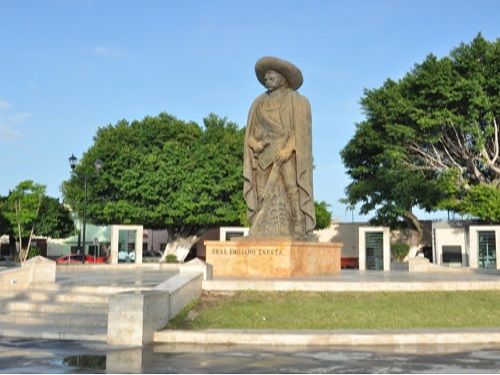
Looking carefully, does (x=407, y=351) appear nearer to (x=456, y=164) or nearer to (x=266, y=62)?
(x=266, y=62)

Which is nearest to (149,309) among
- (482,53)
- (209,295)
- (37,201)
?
(209,295)

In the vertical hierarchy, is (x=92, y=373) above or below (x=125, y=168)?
below

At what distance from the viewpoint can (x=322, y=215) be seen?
41.9m

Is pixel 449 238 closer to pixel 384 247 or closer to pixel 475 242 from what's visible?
pixel 475 242

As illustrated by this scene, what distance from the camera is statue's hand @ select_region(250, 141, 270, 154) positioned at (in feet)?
54.7

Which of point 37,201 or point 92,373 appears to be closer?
point 92,373

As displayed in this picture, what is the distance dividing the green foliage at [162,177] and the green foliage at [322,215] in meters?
6.27

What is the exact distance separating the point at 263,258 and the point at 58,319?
5.67 metres

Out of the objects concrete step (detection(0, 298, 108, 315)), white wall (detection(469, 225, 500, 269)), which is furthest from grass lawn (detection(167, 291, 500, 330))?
white wall (detection(469, 225, 500, 269))

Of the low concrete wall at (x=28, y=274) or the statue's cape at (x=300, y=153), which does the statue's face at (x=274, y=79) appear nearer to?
the statue's cape at (x=300, y=153)

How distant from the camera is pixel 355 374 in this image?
6.76 m

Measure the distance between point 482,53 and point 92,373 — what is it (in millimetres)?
30220

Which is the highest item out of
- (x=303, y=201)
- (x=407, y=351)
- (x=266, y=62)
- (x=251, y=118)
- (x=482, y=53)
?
(x=482, y=53)

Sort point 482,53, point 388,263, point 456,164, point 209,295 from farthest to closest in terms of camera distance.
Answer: point 456,164, point 482,53, point 388,263, point 209,295
